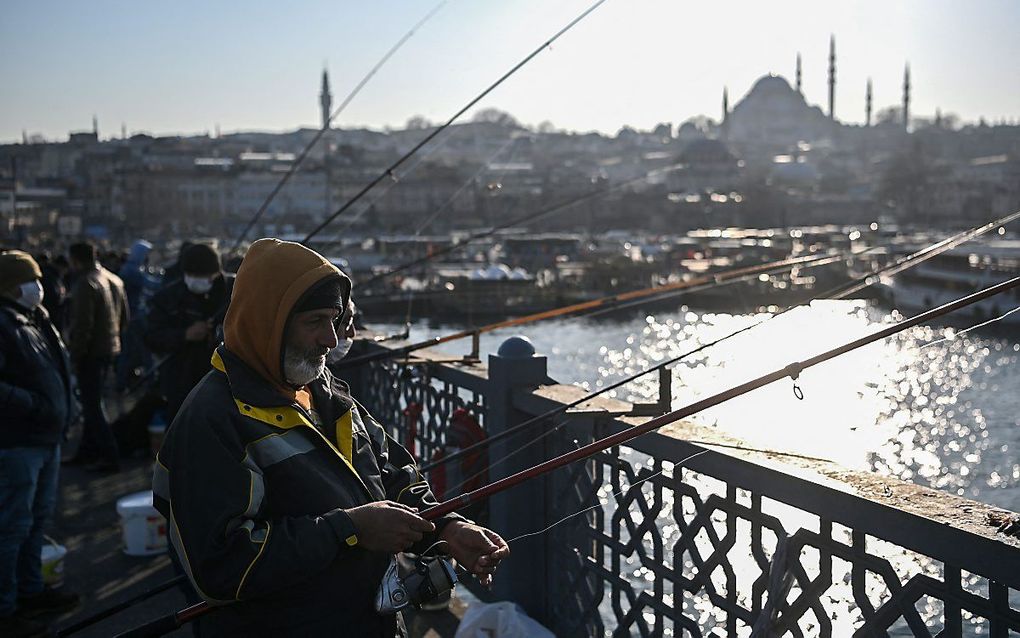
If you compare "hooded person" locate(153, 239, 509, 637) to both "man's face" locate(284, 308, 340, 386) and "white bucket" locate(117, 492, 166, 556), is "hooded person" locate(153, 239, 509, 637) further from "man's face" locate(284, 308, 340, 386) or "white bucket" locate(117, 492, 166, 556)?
"white bucket" locate(117, 492, 166, 556)

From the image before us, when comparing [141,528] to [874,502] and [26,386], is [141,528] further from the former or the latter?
[874,502]

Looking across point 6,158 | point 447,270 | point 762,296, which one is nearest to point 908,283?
point 762,296

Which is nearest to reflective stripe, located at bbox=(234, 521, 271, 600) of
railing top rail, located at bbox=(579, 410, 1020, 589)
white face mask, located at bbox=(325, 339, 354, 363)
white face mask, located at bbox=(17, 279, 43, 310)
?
white face mask, located at bbox=(325, 339, 354, 363)

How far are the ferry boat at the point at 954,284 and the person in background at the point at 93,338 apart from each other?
1057 inches

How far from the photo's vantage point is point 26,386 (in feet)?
12.6

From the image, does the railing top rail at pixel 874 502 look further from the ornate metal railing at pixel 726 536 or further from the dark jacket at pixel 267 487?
the dark jacket at pixel 267 487

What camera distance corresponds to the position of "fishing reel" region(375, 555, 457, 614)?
1.87 m

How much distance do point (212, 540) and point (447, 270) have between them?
57.1m

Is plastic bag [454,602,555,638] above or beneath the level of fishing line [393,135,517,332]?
beneath

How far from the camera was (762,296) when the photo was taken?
45750 mm

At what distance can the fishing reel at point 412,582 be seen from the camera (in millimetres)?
1874

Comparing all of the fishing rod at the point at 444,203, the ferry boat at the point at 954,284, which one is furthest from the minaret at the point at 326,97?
the ferry boat at the point at 954,284

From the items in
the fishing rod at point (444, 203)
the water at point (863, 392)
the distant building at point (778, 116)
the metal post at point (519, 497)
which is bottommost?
the water at point (863, 392)

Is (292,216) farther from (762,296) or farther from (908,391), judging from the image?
(908,391)
